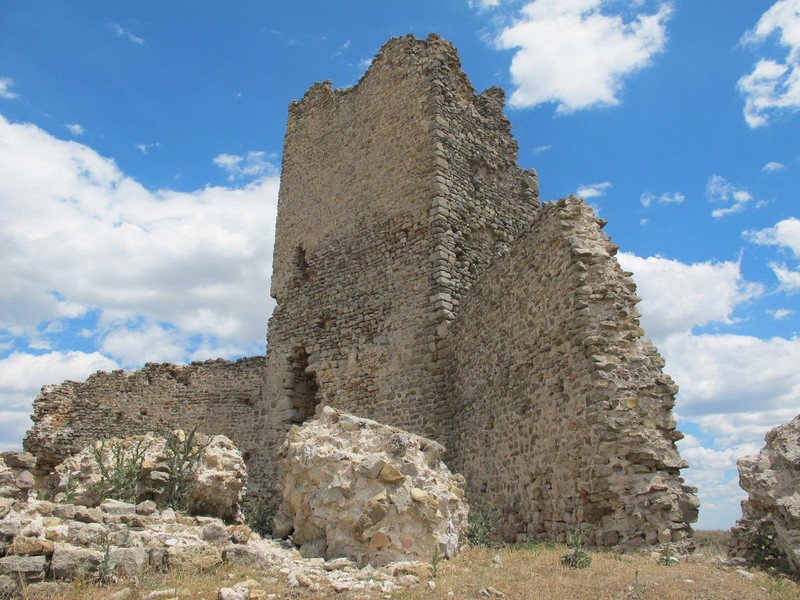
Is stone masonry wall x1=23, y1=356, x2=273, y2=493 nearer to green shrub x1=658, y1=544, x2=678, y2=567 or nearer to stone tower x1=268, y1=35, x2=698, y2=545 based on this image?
stone tower x1=268, y1=35, x2=698, y2=545

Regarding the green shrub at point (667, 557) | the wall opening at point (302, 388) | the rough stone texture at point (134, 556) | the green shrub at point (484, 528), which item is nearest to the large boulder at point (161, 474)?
the rough stone texture at point (134, 556)

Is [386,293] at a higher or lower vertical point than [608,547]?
higher

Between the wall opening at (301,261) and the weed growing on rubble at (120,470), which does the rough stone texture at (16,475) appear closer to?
the weed growing on rubble at (120,470)

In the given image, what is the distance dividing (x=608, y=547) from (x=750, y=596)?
1.67 meters

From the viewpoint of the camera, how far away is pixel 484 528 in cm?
759

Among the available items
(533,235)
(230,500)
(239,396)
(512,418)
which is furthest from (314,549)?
(239,396)

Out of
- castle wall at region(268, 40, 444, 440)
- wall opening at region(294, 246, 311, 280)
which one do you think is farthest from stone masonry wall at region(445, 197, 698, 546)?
wall opening at region(294, 246, 311, 280)

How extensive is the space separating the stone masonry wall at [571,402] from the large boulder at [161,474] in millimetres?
3392

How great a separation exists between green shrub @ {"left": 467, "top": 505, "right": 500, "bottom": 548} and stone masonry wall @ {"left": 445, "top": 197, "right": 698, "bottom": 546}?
0.23 meters

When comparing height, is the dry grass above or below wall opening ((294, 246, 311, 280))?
below

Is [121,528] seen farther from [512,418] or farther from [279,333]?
[279,333]

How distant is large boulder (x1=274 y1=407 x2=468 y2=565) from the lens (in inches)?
233

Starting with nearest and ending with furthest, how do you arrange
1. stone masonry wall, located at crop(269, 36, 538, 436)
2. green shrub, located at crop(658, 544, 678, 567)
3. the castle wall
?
green shrub, located at crop(658, 544, 678, 567) → stone masonry wall, located at crop(269, 36, 538, 436) → the castle wall

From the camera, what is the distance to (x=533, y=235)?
8.59 m
